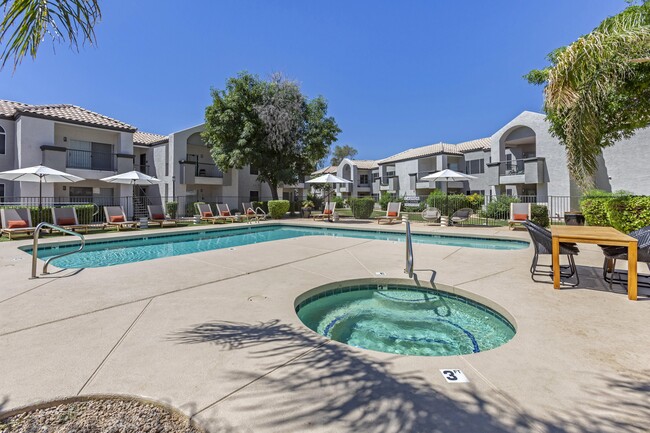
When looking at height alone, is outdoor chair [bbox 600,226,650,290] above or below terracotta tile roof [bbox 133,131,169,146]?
below

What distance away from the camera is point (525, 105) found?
22.9 meters

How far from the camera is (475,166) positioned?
106 feet

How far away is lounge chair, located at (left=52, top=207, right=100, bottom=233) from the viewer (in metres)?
12.5

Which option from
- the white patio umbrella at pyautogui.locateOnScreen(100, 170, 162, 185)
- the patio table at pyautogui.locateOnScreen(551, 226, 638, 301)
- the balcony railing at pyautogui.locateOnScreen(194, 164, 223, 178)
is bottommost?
the patio table at pyautogui.locateOnScreen(551, 226, 638, 301)

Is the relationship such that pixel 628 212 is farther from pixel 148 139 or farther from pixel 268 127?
pixel 148 139

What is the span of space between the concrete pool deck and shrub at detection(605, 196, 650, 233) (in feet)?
20.9

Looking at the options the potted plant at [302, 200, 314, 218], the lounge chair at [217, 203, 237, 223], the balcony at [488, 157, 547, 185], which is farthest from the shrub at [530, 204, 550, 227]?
the lounge chair at [217, 203, 237, 223]

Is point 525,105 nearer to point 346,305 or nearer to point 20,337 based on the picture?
point 346,305

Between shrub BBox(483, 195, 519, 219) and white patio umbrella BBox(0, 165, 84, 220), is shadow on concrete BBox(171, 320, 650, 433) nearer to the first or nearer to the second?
white patio umbrella BBox(0, 165, 84, 220)

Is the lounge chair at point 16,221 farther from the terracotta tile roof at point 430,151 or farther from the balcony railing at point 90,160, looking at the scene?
the terracotta tile roof at point 430,151

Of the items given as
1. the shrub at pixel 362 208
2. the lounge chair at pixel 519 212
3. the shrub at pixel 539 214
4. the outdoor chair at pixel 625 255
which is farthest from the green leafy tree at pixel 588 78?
the shrub at pixel 362 208

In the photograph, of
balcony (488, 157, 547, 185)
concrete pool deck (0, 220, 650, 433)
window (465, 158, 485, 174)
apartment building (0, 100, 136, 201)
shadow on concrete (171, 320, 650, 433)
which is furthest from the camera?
window (465, 158, 485, 174)

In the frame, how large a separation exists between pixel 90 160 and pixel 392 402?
2402 centimetres

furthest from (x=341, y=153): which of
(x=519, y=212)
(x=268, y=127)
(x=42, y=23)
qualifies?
(x=42, y=23)
